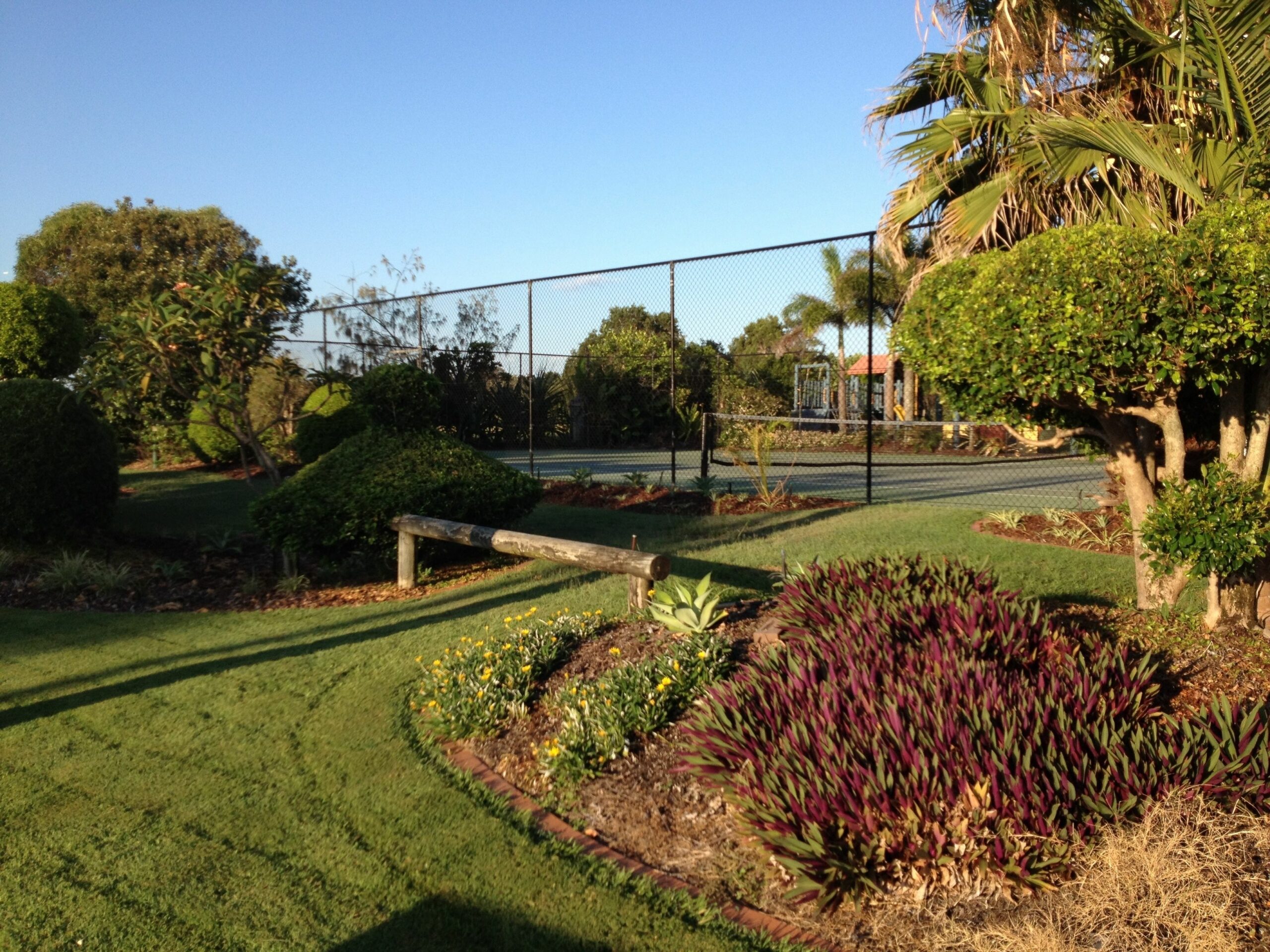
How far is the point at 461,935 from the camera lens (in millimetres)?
2975

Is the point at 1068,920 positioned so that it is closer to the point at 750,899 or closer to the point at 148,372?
the point at 750,899

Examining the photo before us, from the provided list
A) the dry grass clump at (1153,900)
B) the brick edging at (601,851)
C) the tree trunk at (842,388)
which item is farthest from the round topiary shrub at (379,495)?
the tree trunk at (842,388)

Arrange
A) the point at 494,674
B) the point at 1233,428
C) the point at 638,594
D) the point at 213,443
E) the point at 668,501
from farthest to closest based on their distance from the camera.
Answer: the point at 213,443 < the point at 668,501 < the point at 638,594 < the point at 1233,428 < the point at 494,674

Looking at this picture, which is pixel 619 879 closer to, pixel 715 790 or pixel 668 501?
pixel 715 790

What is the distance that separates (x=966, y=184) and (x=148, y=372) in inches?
276

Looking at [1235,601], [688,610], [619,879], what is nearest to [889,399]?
[1235,601]

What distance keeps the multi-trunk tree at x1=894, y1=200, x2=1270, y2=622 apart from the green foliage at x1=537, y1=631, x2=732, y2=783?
1.94m

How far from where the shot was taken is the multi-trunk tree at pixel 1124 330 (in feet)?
13.9

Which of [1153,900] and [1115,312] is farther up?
[1115,312]

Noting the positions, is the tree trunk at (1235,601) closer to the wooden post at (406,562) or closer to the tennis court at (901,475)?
the tennis court at (901,475)

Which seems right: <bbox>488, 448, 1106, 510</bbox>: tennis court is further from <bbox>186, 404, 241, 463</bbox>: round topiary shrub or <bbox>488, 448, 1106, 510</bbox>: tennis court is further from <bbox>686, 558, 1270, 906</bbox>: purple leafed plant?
<bbox>186, 404, 241, 463</bbox>: round topiary shrub

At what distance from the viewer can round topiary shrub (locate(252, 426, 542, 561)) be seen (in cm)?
771

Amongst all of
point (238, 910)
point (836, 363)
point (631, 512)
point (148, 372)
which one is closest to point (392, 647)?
point (238, 910)

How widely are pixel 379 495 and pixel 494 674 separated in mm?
3352
